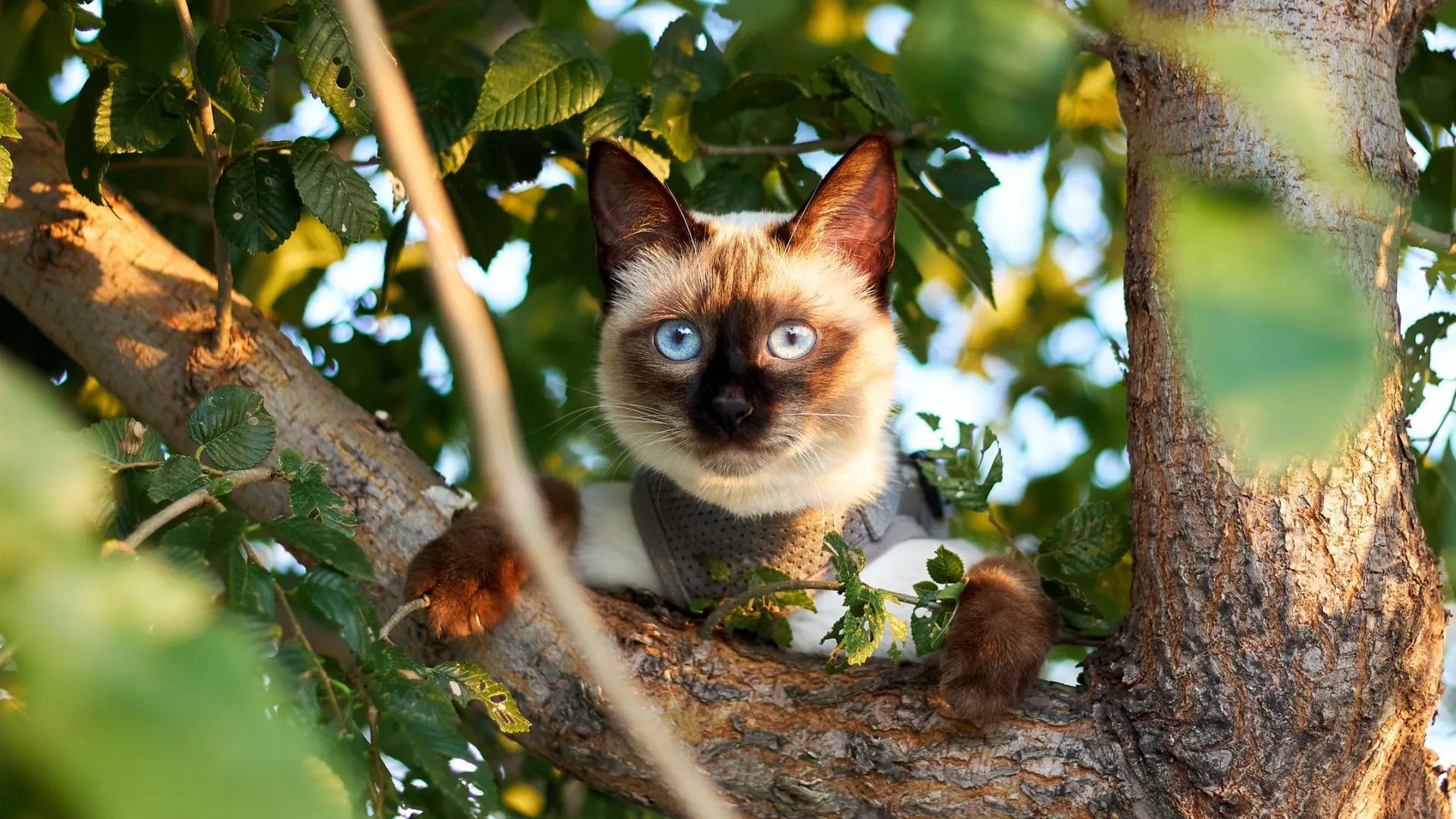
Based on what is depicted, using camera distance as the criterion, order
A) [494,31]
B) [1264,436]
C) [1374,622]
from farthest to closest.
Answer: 1. [494,31]
2. [1374,622]
3. [1264,436]

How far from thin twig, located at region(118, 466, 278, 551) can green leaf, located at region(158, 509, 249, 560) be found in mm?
46

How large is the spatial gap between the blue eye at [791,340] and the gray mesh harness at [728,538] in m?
0.38

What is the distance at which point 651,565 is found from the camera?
269 centimetres

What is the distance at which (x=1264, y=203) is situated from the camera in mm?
650

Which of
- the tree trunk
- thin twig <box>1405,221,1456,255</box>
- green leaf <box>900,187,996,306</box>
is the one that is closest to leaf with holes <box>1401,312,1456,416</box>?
thin twig <box>1405,221,1456,255</box>

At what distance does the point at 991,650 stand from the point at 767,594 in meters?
0.44

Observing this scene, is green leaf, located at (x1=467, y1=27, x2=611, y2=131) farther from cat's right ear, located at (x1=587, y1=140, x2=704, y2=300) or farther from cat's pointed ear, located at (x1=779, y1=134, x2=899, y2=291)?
cat's pointed ear, located at (x1=779, y1=134, x2=899, y2=291)

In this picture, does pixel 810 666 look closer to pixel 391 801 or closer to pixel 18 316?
pixel 391 801

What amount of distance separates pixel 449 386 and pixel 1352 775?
8.79ft

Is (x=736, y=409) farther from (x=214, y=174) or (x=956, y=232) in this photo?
A: (x=214, y=174)

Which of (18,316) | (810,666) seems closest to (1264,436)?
(810,666)

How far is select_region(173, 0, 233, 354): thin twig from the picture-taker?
202cm

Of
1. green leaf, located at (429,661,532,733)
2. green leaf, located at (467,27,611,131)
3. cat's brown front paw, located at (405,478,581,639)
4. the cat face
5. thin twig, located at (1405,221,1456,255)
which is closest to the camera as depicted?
green leaf, located at (429,661,532,733)

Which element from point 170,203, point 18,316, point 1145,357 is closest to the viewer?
point 1145,357
